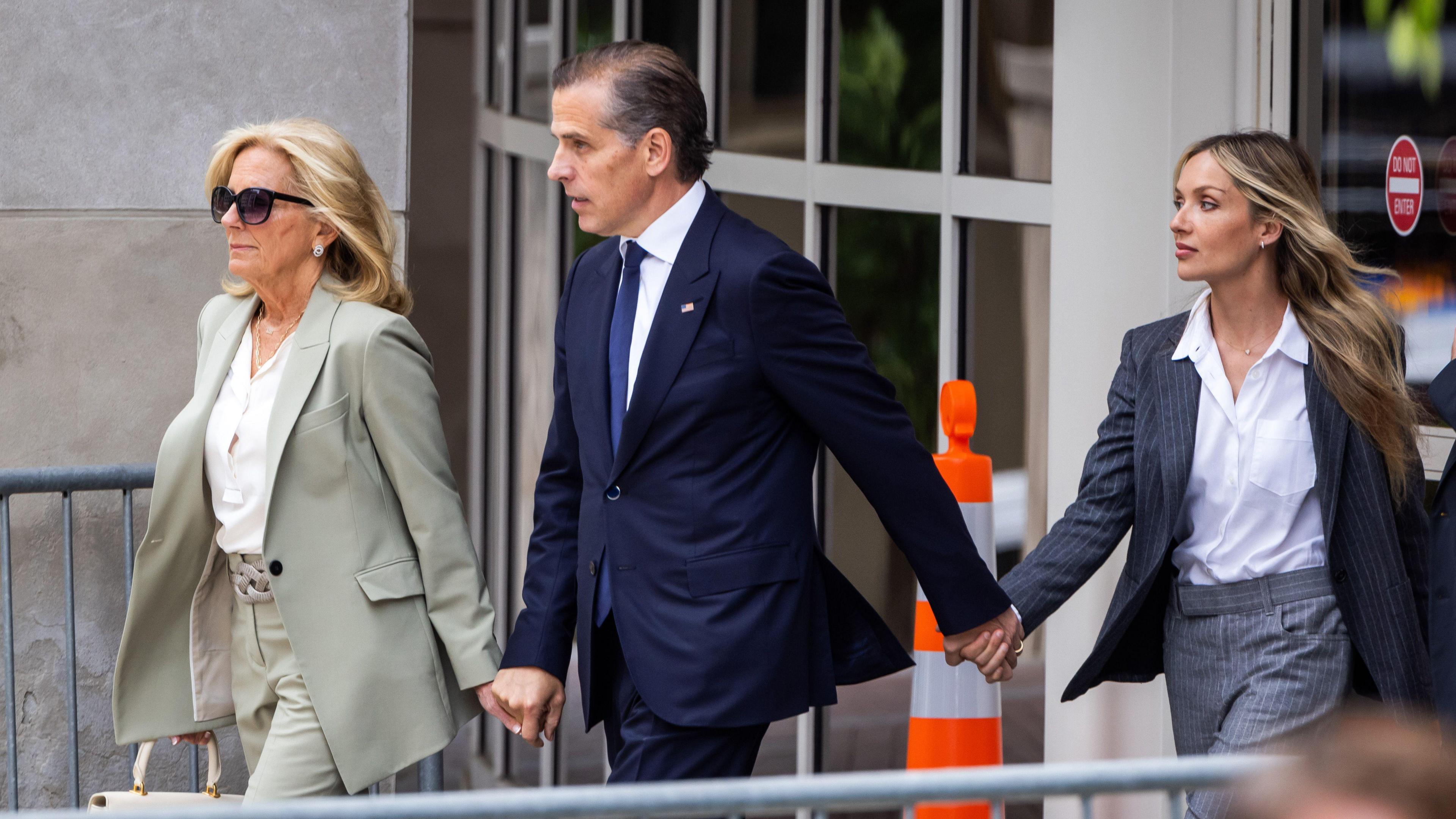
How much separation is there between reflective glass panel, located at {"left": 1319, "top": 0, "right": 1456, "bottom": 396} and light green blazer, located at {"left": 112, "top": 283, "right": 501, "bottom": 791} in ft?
7.62

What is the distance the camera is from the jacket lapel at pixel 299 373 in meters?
3.10

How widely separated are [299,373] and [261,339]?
0.74 ft

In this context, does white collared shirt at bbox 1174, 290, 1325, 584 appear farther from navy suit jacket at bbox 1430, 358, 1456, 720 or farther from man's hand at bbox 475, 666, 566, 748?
man's hand at bbox 475, 666, 566, 748

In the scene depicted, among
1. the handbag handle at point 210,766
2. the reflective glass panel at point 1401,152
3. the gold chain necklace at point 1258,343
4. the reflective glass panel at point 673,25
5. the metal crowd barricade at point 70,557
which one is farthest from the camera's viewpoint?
the reflective glass panel at point 673,25

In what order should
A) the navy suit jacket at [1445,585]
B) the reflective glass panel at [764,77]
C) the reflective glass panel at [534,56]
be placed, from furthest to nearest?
the reflective glass panel at [534,56], the reflective glass panel at [764,77], the navy suit jacket at [1445,585]

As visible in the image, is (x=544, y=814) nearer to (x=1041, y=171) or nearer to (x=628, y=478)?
(x=628, y=478)

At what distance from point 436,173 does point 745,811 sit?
425 inches

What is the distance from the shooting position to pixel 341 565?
3146mm

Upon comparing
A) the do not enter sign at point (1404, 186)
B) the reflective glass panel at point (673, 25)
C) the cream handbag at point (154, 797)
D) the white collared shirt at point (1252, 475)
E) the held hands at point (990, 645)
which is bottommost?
the cream handbag at point (154, 797)

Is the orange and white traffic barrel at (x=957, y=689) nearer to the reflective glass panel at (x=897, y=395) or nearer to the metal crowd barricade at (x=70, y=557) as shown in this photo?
the reflective glass panel at (x=897, y=395)

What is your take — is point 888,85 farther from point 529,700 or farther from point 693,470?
point 529,700

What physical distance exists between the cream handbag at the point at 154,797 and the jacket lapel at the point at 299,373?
1.96 ft

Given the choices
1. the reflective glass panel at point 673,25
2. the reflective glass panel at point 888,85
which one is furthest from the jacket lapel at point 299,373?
the reflective glass panel at point 673,25

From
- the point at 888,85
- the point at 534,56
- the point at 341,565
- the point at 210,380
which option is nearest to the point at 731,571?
the point at 341,565
